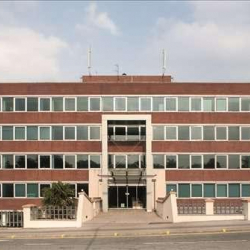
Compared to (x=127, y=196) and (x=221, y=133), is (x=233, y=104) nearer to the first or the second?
(x=221, y=133)

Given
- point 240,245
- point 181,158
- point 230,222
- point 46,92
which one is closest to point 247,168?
point 181,158

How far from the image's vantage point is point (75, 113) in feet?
181

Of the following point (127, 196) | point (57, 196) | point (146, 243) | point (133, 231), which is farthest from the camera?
point (127, 196)

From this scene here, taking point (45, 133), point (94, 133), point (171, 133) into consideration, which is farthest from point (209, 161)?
point (45, 133)

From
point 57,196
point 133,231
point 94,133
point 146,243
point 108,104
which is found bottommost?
point 133,231

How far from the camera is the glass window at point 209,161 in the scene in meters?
55.1

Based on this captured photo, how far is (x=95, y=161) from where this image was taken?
180 ft

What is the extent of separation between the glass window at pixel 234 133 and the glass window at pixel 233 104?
174 centimetres

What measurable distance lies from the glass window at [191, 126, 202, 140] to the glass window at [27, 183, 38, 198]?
592 inches

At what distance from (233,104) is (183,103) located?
4626mm

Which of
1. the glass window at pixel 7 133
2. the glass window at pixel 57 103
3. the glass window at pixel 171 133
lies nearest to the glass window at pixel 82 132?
the glass window at pixel 57 103

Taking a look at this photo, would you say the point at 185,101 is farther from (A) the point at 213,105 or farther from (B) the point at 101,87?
(B) the point at 101,87

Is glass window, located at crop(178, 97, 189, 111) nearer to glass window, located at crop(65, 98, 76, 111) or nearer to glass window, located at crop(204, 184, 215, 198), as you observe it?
glass window, located at crop(204, 184, 215, 198)

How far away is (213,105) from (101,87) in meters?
10.4
